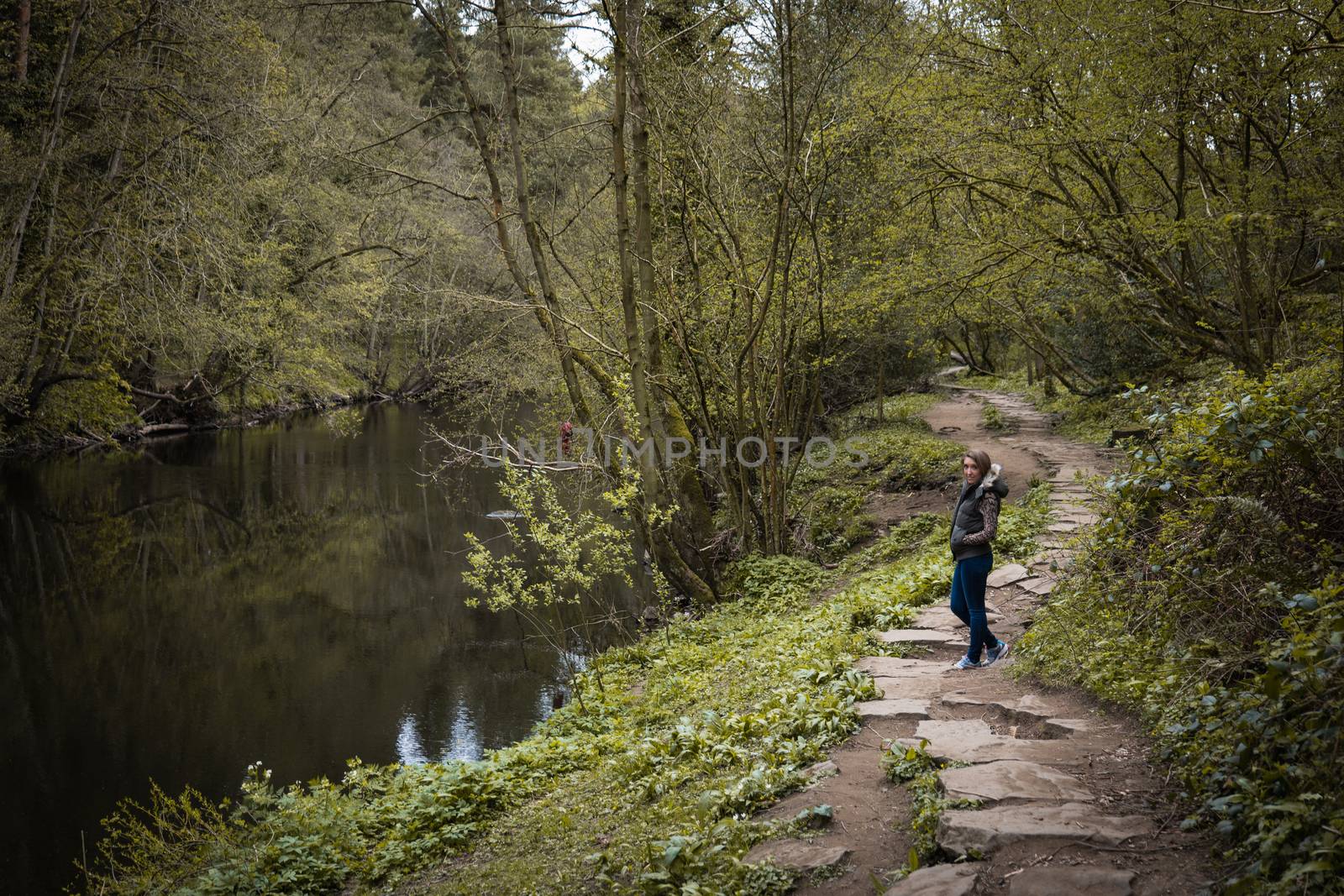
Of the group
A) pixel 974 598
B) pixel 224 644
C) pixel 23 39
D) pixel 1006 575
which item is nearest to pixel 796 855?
pixel 974 598

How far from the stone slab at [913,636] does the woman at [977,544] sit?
0.41 meters

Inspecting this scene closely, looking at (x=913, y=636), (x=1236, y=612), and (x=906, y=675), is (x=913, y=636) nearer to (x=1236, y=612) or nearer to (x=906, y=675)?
(x=906, y=675)

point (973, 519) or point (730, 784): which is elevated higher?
point (973, 519)

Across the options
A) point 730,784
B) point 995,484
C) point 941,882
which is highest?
point 995,484

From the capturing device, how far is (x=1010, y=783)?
3.75 meters

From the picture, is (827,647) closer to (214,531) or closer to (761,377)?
(761,377)

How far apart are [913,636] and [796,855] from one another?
324cm

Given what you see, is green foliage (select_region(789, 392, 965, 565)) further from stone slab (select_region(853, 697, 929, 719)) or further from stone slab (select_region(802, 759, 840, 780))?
stone slab (select_region(802, 759, 840, 780))

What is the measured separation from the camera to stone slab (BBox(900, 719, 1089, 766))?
4.05 meters

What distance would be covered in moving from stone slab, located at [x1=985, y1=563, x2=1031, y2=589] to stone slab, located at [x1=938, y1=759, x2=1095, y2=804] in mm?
3664

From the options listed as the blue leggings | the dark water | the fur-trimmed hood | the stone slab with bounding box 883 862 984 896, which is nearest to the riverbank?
the stone slab with bounding box 883 862 984 896

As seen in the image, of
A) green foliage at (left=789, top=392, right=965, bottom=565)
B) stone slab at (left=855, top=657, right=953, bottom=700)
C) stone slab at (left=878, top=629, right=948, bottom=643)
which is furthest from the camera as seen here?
green foliage at (left=789, top=392, right=965, bottom=565)

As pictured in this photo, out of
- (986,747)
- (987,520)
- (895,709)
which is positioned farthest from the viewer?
(987,520)

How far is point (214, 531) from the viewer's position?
17.9 m
